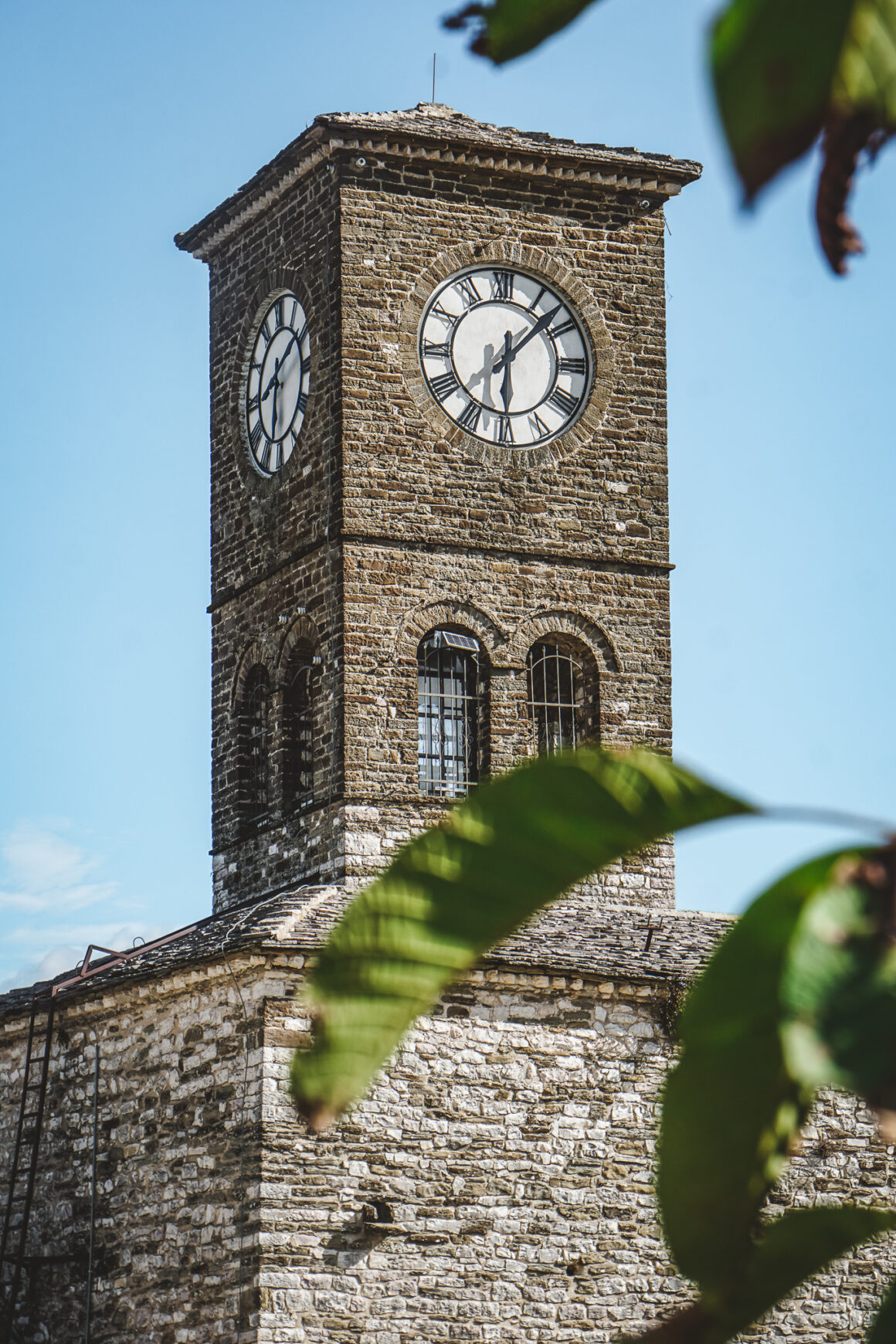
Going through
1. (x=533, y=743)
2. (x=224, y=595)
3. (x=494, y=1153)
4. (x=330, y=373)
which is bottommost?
(x=494, y=1153)

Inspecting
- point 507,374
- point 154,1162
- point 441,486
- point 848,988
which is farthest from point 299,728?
point 848,988

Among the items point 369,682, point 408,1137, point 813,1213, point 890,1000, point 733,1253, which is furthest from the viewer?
point 369,682

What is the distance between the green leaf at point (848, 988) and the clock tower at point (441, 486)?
53.2 feet

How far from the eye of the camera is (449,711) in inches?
758

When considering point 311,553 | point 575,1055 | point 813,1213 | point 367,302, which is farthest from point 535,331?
point 813,1213

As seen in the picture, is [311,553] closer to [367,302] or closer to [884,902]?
[367,302]

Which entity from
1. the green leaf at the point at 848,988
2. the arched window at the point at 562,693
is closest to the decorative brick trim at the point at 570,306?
the arched window at the point at 562,693

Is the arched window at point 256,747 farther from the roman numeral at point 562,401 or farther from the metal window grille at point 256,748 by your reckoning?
the roman numeral at point 562,401

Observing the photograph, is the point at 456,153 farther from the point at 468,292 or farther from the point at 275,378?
the point at 275,378

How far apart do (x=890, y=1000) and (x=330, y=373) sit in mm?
17691

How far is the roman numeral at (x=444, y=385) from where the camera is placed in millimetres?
19594

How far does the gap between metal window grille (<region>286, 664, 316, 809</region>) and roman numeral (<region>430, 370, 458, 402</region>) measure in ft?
9.22

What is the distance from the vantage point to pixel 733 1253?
257 cm

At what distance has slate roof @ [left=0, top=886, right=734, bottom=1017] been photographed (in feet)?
53.0
